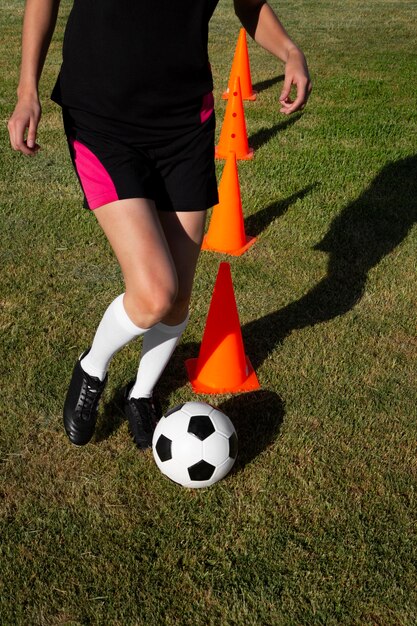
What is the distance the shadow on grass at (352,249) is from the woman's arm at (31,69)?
183 centimetres

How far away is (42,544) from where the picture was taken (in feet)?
9.09

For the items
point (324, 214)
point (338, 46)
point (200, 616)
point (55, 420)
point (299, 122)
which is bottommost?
point (338, 46)

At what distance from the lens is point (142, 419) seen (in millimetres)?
3279

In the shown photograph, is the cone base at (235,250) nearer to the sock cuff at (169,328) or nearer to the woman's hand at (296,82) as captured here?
the sock cuff at (169,328)

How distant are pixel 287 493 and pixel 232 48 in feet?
32.2

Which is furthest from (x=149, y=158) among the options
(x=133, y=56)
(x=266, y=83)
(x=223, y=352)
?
(x=266, y=83)

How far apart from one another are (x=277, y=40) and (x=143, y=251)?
1147mm

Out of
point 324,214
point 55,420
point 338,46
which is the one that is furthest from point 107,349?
point 338,46

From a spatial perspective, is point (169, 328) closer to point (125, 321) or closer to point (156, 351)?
point (156, 351)

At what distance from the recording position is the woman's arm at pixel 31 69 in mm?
2566

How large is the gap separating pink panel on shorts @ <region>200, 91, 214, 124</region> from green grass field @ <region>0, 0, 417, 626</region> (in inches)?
56.4

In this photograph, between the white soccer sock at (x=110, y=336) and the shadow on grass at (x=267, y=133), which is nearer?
the white soccer sock at (x=110, y=336)

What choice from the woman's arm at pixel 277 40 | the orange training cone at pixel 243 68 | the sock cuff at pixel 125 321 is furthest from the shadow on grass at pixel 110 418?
the orange training cone at pixel 243 68

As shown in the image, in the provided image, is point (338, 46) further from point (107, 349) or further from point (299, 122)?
point (107, 349)
